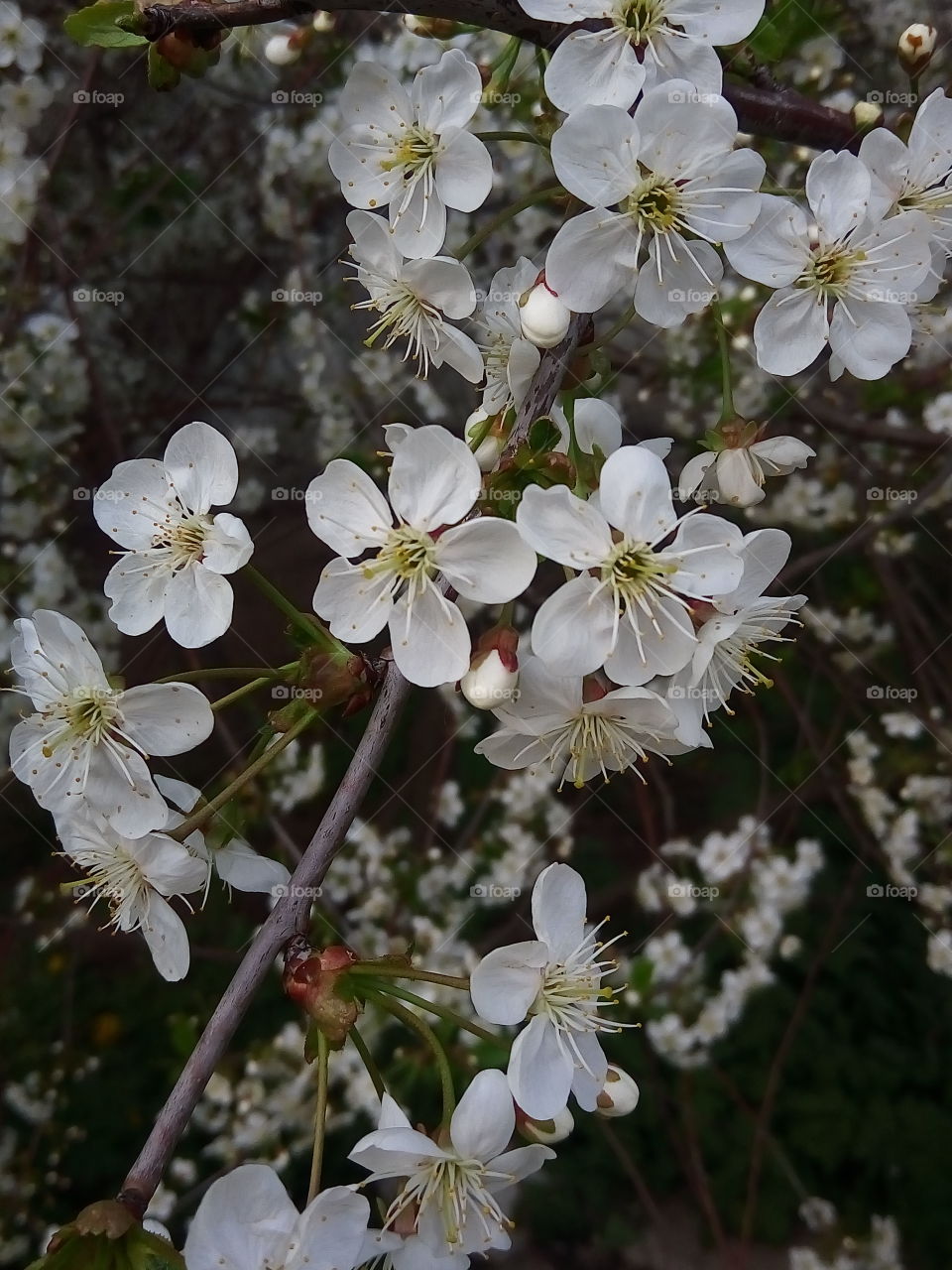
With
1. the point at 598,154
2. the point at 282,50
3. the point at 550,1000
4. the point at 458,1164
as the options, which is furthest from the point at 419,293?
the point at 282,50

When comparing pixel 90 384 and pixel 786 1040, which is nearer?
pixel 786 1040

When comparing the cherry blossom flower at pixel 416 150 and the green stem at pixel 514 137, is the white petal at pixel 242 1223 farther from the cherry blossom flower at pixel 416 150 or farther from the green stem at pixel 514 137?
the green stem at pixel 514 137

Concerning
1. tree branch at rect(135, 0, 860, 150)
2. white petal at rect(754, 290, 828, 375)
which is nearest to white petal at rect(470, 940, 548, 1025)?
white petal at rect(754, 290, 828, 375)

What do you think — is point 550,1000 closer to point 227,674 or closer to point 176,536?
point 227,674

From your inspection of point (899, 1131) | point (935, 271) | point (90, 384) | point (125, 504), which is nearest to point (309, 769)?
point (90, 384)

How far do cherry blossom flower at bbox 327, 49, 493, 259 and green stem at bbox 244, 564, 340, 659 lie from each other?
379 millimetres

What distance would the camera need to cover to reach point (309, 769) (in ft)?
8.63

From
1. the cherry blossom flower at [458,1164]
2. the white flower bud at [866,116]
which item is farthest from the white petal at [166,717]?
the white flower bud at [866,116]

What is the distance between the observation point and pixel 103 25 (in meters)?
1.01

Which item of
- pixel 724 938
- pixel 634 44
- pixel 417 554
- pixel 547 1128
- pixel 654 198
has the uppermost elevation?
pixel 634 44

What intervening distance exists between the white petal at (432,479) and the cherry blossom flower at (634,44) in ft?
1.08

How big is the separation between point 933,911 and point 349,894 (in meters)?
1.58

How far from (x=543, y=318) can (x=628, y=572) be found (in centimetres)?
27

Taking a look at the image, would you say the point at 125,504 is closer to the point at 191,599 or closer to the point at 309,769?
the point at 191,599
